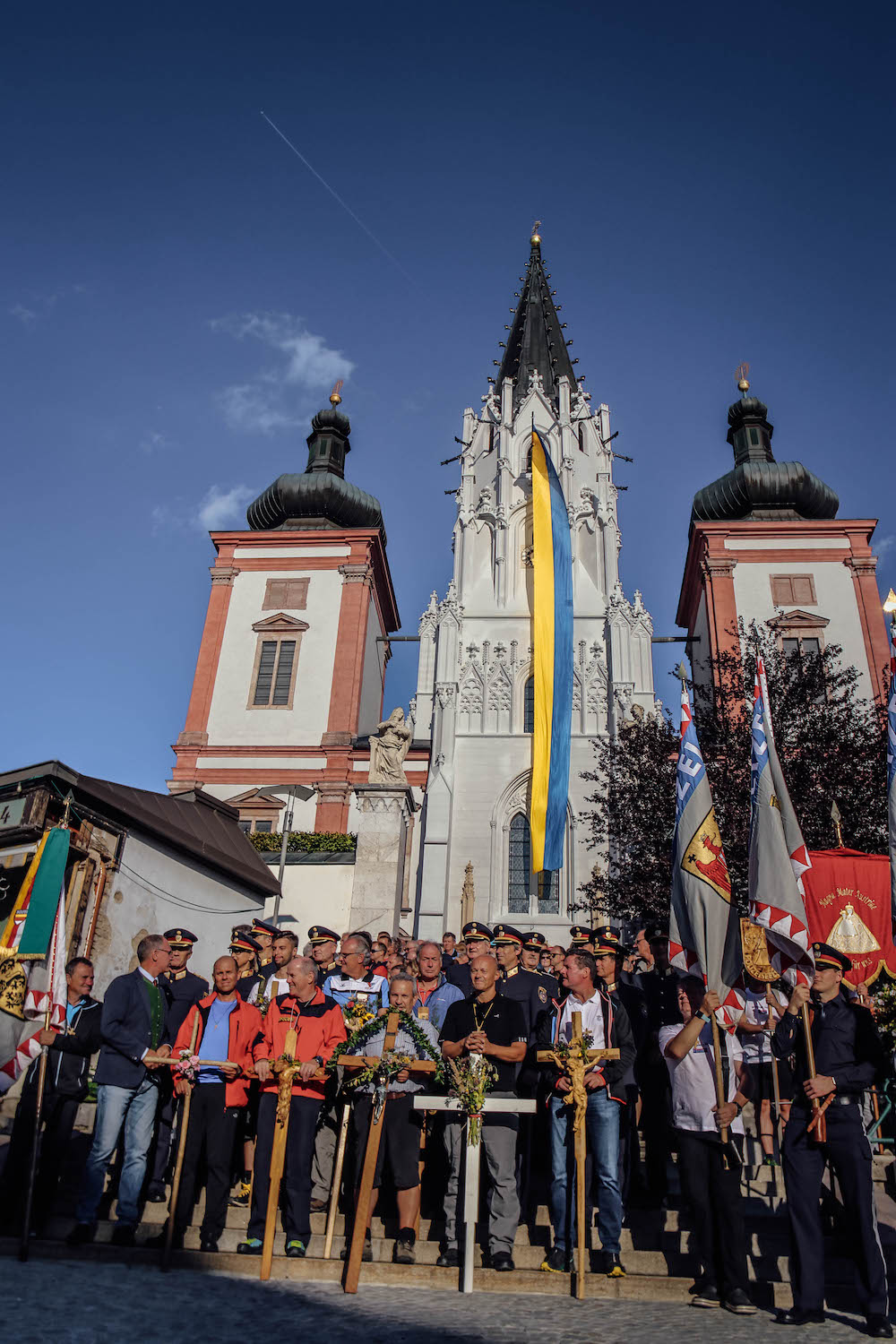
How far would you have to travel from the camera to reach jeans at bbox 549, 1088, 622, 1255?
5.32 meters

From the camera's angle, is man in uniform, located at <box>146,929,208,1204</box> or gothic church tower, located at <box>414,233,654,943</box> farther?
gothic church tower, located at <box>414,233,654,943</box>

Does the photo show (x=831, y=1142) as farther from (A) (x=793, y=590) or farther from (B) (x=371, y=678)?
(B) (x=371, y=678)

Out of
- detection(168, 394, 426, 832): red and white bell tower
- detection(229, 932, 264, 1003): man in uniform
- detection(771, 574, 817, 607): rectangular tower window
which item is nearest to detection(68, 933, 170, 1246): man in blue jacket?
detection(229, 932, 264, 1003): man in uniform

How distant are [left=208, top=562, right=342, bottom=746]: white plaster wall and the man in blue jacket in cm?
2306

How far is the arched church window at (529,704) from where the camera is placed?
91.0 feet

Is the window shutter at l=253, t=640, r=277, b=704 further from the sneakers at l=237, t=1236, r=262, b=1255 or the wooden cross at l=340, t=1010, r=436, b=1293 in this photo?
the sneakers at l=237, t=1236, r=262, b=1255

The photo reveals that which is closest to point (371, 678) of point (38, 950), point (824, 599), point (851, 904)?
point (824, 599)

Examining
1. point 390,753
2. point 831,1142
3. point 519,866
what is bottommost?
point 831,1142

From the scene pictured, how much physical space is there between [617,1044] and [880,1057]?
1515 mm

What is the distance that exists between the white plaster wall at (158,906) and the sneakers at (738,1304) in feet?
30.0

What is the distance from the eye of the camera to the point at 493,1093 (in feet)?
18.7

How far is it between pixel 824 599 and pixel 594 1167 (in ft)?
88.9

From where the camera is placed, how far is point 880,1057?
5.20 meters

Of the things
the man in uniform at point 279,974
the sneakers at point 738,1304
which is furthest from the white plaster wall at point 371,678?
the sneakers at point 738,1304
